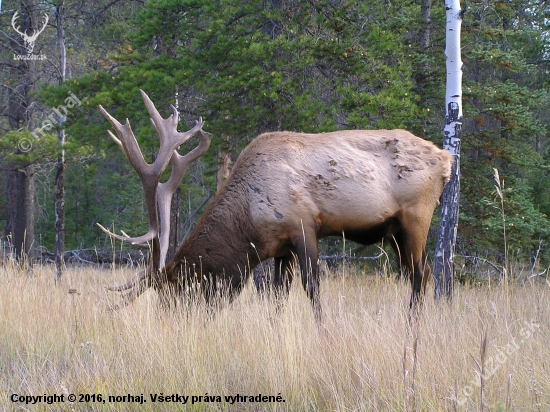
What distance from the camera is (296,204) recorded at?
521 centimetres

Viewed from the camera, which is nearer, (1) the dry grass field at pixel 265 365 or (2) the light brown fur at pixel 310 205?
(1) the dry grass field at pixel 265 365

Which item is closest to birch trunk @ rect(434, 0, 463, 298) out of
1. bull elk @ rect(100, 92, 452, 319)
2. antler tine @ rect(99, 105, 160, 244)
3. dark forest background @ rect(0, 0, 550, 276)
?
bull elk @ rect(100, 92, 452, 319)

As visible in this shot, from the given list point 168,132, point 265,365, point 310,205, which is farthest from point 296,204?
point 265,365

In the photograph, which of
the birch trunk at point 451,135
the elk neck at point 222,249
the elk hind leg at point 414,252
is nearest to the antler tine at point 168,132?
the elk neck at point 222,249

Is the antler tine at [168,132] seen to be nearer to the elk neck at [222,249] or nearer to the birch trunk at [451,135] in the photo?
the elk neck at [222,249]

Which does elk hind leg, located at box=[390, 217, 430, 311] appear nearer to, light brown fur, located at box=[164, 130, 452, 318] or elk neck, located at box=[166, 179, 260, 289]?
light brown fur, located at box=[164, 130, 452, 318]

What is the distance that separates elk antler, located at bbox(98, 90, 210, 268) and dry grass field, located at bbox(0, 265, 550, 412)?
978 millimetres

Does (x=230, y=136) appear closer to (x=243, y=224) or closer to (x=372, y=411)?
(x=243, y=224)

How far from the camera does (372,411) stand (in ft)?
9.34

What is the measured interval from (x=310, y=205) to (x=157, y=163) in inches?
60.7

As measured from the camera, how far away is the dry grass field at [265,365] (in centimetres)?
294

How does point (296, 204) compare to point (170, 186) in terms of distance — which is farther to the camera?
point (170, 186)

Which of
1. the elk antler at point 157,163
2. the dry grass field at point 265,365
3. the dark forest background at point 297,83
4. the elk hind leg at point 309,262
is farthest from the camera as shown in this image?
the dark forest background at point 297,83

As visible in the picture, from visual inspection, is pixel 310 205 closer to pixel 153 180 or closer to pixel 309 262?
pixel 309 262
